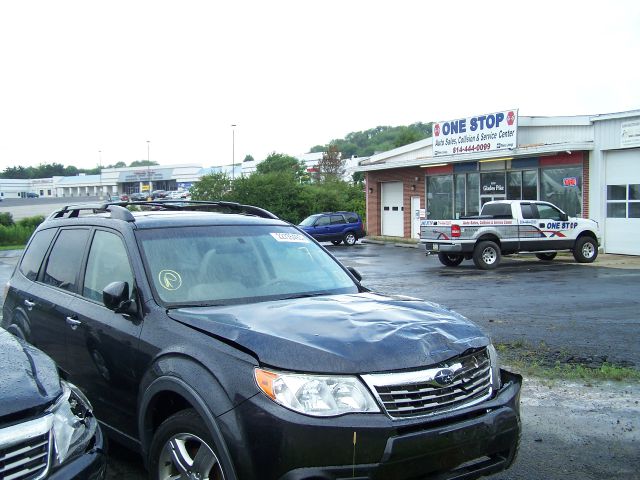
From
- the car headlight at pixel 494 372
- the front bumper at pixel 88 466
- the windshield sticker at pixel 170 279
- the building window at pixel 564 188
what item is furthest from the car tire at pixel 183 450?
the building window at pixel 564 188

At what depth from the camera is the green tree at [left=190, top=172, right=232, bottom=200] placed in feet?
146

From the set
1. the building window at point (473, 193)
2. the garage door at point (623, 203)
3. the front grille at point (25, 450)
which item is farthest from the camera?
the building window at point (473, 193)

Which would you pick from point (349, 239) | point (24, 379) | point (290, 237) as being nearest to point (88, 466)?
point (24, 379)

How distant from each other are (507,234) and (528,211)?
1134 millimetres

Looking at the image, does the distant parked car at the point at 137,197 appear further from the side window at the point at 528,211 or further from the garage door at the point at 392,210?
the garage door at the point at 392,210

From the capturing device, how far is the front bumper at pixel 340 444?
2.85 meters

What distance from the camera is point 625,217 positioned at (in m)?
22.6

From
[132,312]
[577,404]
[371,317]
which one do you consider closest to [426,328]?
[371,317]

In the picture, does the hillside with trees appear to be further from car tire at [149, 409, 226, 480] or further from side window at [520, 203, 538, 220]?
car tire at [149, 409, 226, 480]

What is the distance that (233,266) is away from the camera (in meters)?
4.44

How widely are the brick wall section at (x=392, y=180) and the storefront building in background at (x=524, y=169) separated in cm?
6

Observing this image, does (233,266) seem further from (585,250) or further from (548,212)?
(585,250)

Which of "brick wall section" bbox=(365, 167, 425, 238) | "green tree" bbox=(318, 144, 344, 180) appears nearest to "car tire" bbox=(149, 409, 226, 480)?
"brick wall section" bbox=(365, 167, 425, 238)

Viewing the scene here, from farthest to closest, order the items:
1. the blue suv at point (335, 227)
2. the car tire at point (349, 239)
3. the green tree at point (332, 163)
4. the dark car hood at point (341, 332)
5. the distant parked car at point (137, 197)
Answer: the green tree at point (332, 163) < the car tire at point (349, 239) < the blue suv at point (335, 227) < the distant parked car at point (137, 197) < the dark car hood at point (341, 332)
